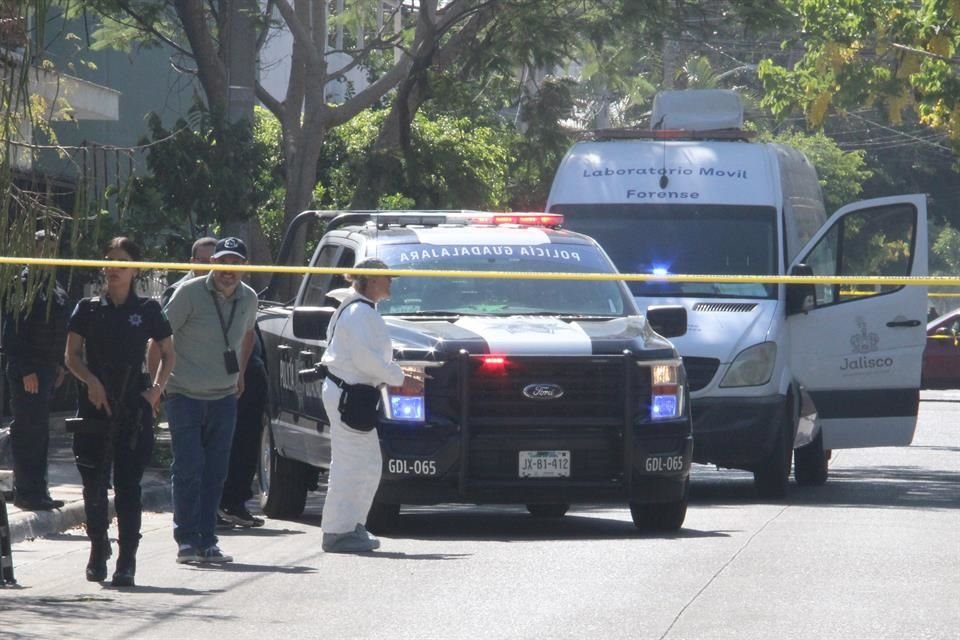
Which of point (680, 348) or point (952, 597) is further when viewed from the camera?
point (680, 348)

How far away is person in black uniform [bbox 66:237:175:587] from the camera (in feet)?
30.5

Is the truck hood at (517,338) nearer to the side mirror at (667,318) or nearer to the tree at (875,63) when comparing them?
the side mirror at (667,318)

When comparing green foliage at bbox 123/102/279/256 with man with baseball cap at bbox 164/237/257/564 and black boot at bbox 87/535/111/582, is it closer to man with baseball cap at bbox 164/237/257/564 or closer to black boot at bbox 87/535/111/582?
man with baseball cap at bbox 164/237/257/564

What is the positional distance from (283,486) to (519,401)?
238cm

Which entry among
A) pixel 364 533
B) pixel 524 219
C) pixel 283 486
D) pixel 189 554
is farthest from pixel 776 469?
pixel 189 554

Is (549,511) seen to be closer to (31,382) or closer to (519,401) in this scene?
(519,401)

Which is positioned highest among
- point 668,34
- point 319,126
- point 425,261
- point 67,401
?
point 668,34

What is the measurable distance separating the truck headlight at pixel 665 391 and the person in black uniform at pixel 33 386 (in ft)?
13.0

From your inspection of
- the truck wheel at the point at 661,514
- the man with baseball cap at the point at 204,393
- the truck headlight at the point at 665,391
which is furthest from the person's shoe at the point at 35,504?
the truck headlight at the point at 665,391

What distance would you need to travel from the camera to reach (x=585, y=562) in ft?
32.3

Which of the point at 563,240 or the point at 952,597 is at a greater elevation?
the point at 563,240

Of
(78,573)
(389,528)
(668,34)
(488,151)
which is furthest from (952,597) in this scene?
(488,151)

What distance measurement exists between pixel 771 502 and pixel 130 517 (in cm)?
622

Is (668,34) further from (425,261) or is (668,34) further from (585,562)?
(585,562)
